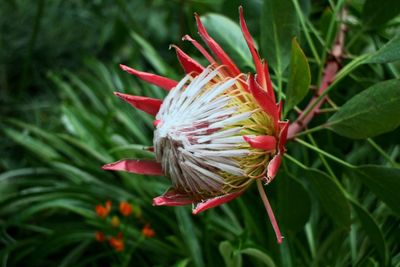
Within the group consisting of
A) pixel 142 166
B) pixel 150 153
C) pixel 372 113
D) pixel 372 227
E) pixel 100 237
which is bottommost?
pixel 100 237

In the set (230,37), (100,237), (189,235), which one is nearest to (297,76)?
(230,37)

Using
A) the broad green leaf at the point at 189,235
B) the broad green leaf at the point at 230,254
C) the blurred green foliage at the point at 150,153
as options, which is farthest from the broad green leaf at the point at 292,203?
the broad green leaf at the point at 189,235

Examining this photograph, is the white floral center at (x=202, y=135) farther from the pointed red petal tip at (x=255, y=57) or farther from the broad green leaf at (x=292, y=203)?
the broad green leaf at (x=292, y=203)

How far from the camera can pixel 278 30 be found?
0.95 meters

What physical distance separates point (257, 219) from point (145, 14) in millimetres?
1158

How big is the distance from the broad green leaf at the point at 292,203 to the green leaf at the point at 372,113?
0.14 metres

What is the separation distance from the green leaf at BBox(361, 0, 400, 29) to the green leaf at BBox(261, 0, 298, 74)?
15 cm

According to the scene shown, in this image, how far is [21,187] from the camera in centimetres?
178

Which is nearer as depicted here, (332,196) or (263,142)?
(263,142)

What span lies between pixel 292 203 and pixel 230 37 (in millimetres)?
317

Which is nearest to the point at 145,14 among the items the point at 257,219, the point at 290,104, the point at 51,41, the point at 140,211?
the point at 51,41

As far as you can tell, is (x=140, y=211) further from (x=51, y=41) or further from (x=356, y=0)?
(x=51, y=41)

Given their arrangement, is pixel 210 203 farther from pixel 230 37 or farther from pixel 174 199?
pixel 230 37

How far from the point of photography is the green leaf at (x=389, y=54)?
88cm
